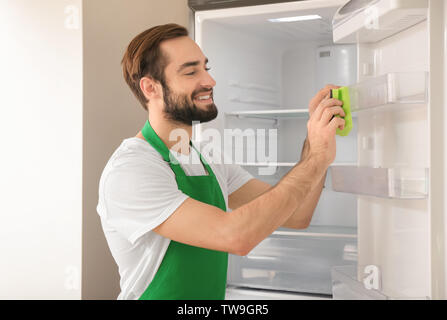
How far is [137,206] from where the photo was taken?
36.1 inches

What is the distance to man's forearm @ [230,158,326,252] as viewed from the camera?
0.88 m

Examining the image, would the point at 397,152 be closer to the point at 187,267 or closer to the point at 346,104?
the point at 346,104

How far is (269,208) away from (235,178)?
0.41 metres

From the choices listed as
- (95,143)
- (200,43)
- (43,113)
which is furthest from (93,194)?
(200,43)

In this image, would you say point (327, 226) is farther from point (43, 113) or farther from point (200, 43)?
point (43, 113)

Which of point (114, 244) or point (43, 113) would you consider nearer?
point (114, 244)

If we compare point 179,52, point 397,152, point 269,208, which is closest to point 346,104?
point 397,152

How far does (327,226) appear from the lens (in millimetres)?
1905

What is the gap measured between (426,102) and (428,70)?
7cm
